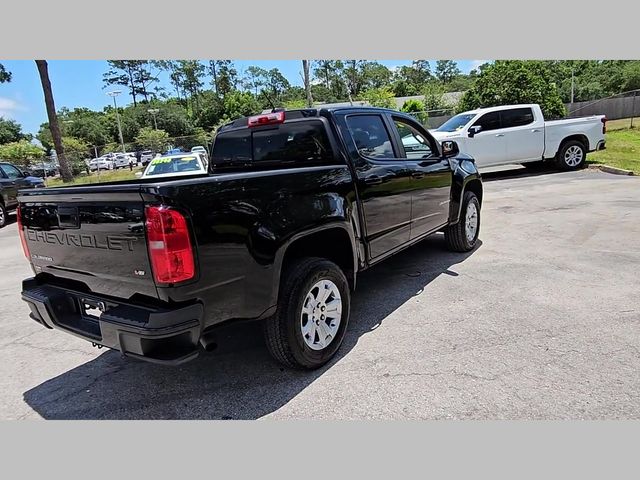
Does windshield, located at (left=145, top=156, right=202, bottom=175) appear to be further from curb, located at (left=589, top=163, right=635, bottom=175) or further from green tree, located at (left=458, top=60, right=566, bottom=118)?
green tree, located at (left=458, top=60, right=566, bottom=118)

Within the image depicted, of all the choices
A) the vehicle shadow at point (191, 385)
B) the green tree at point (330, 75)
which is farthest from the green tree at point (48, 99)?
the green tree at point (330, 75)

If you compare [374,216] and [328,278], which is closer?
[328,278]

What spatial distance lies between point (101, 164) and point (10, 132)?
191 feet

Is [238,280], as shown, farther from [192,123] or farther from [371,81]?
[371,81]

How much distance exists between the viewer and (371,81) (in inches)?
3939

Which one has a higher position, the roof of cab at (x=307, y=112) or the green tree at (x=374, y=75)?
the green tree at (x=374, y=75)

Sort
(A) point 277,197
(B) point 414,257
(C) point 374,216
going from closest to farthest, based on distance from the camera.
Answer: (A) point 277,197
(C) point 374,216
(B) point 414,257

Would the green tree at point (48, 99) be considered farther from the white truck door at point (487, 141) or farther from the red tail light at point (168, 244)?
the red tail light at point (168, 244)

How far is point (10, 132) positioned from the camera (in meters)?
77.4

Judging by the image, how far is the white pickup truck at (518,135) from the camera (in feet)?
42.3

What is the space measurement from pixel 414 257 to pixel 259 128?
119 inches

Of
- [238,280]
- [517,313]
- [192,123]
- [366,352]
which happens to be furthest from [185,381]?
[192,123]

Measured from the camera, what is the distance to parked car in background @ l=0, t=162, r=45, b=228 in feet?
41.7

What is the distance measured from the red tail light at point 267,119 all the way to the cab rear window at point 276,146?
0.20 feet
